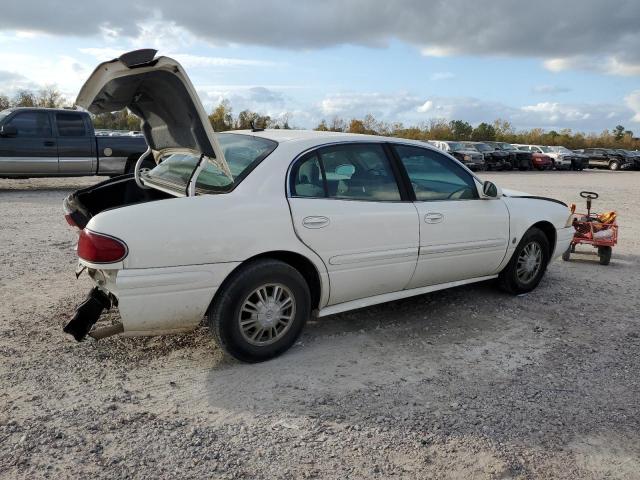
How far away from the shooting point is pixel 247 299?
3.58m

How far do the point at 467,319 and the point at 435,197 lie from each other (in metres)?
1.11

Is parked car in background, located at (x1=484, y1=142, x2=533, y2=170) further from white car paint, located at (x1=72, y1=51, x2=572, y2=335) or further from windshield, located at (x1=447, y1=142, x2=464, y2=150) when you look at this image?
white car paint, located at (x1=72, y1=51, x2=572, y2=335)

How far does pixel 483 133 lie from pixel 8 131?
177 ft

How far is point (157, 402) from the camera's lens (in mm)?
3248

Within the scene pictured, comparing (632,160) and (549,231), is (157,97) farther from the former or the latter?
(632,160)

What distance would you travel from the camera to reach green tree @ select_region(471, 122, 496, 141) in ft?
191

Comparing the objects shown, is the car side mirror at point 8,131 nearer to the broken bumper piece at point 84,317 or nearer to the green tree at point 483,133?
the broken bumper piece at point 84,317

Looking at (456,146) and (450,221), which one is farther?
(456,146)

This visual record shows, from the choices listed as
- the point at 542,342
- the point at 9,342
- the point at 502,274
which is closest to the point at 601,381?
the point at 542,342

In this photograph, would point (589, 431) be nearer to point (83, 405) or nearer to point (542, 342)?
point (542, 342)

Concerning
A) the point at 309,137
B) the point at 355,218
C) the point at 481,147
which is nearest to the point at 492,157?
the point at 481,147

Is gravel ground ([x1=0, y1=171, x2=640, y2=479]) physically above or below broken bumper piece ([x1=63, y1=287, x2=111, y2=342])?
below

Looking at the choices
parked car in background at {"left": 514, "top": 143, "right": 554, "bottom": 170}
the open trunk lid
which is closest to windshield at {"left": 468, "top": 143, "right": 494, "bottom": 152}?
parked car in background at {"left": 514, "top": 143, "right": 554, "bottom": 170}

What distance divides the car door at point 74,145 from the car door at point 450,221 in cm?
1031
